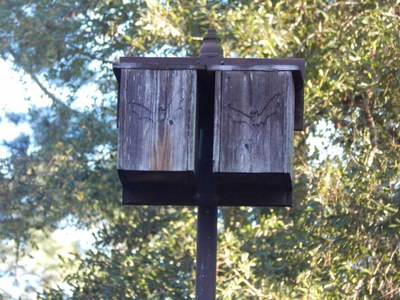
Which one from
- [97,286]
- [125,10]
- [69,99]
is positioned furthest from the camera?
[69,99]

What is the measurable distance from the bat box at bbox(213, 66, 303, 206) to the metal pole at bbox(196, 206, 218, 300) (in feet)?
0.63

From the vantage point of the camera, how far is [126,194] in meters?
5.18

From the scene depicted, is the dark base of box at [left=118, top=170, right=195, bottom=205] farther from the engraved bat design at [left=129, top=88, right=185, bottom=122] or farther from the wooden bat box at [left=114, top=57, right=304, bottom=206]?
the engraved bat design at [left=129, top=88, right=185, bottom=122]

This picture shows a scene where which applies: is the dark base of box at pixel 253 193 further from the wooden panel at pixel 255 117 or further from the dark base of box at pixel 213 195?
the wooden panel at pixel 255 117

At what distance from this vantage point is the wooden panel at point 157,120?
193 inches

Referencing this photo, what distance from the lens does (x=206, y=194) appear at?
509 cm

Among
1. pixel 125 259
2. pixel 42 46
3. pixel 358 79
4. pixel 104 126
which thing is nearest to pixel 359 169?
pixel 358 79

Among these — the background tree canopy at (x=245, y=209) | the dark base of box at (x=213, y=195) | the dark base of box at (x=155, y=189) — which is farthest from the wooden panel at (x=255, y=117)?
the background tree canopy at (x=245, y=209)

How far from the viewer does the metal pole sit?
4922mm

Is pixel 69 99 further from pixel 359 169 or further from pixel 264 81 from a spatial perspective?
pixel 264 81

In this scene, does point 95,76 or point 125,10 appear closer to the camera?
point 125,10

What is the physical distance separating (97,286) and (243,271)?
1.56 metres

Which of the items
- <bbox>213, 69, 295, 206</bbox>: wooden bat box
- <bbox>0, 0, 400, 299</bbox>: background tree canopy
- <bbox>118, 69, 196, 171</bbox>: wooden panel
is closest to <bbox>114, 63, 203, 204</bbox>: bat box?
<bbox>118, 69, 196, 171</bbox>: wooden panel

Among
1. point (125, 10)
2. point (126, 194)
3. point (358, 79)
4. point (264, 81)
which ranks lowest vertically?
point (126, 194)
